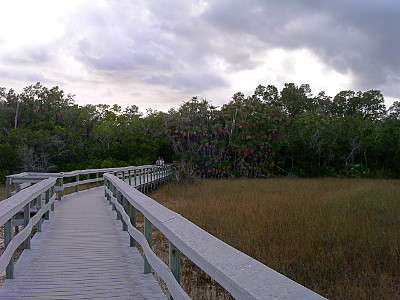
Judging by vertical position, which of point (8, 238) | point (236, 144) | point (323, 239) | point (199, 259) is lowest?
point (323, 239)

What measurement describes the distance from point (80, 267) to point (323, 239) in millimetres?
5443

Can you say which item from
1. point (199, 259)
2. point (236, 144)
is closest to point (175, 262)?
point (199, 259)

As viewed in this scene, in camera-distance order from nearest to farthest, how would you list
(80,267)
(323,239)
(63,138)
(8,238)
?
(8,238)
(80,267)
(323,239)
(63,138)

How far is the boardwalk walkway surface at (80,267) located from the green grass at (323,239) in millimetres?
2714

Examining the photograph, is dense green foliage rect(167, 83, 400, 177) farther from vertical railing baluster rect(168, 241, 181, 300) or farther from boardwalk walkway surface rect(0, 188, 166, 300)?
vertical railing baluster rect(168, 241, 181, 300)

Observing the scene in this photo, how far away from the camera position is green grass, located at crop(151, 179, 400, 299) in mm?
6836

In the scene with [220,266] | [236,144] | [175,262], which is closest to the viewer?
[220,266]

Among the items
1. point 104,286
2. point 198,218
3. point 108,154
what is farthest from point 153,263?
point 108,154

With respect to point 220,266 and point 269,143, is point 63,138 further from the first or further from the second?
point 220,266

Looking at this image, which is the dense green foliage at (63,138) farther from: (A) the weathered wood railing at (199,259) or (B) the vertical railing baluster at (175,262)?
(B) the vertical railing baluster at (175,262)

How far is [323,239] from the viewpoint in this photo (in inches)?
355

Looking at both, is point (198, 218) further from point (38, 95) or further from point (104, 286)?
point (38, 95)

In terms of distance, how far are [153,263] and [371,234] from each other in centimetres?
667

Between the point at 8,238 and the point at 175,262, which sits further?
the point at 8,238
